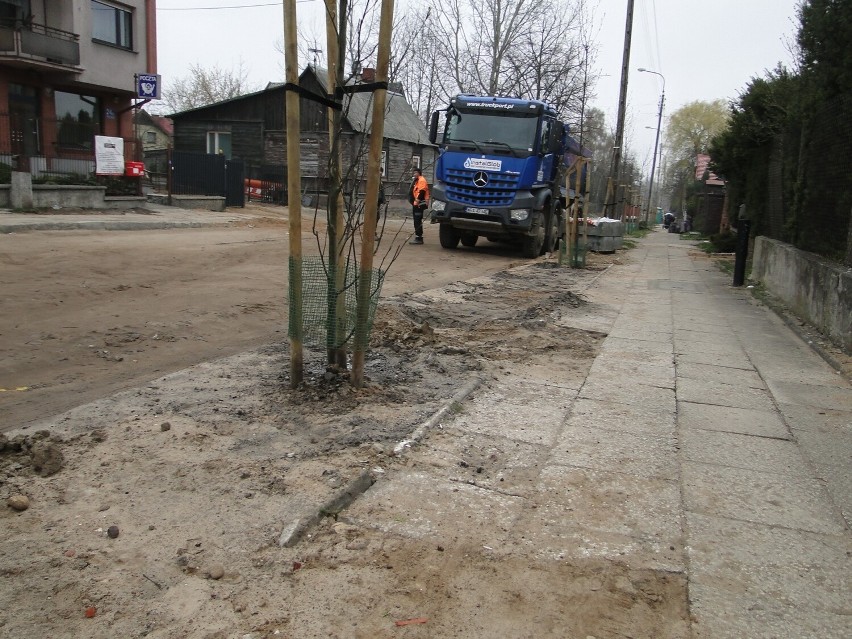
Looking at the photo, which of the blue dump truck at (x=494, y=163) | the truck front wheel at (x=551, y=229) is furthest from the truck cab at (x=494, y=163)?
the truck front wheel at (x=551, y=229)

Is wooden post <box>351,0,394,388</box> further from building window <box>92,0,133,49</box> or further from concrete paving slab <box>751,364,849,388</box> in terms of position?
building window <box>92,0,133,49</box>

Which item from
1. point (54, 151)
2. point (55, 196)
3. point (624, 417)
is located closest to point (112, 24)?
point (54, 151)

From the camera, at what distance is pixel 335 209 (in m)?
4.86

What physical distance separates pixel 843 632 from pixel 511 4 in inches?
1474

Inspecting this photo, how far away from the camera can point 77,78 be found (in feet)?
79.9

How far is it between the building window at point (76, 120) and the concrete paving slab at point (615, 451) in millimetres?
22559

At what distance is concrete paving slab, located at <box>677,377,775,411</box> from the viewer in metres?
5.47

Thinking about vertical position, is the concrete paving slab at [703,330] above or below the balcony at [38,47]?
below

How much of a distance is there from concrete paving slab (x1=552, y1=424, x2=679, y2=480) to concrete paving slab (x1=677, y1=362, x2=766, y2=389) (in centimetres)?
187

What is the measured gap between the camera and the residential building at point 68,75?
21281mm

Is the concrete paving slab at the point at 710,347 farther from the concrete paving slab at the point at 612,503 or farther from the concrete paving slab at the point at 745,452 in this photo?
the concrete paving slab at the point at 612,503

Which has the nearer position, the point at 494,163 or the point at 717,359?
the point at 717,359

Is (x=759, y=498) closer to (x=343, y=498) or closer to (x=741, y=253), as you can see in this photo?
(x=343, y=498)

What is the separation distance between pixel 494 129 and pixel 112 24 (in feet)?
56.3
